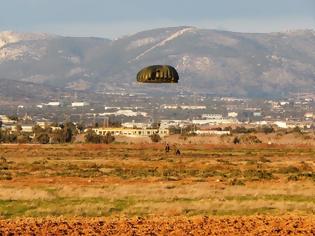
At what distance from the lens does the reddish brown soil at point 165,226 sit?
81.4ft

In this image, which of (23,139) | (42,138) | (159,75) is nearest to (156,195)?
(159,75)

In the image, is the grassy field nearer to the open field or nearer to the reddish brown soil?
the open field

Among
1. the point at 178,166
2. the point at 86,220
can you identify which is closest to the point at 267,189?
the point at 86,220

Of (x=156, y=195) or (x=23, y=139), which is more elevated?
(x=156, y=195)

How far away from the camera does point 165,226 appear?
85.7 ft

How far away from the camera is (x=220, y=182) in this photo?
49.9 m

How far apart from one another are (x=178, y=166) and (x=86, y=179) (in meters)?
18.3

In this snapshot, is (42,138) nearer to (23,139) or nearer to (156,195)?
(23,139)

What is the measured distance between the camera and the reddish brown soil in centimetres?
2481

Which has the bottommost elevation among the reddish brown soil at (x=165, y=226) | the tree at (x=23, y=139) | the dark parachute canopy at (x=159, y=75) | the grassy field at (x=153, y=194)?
the tree at (x=23, y=139)

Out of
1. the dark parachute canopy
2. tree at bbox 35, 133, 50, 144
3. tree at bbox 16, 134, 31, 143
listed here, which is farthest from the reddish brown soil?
tree at bbox 16, 134, 31, 143

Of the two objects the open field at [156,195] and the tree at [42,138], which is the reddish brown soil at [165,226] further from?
the tree at [42,138]

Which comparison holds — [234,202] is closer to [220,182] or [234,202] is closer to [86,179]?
[220,182]

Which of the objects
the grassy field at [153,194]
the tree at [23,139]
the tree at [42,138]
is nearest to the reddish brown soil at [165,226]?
the grassy field at [153,194]
